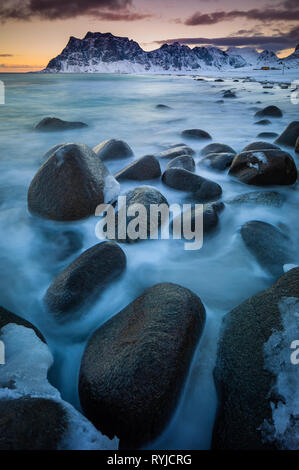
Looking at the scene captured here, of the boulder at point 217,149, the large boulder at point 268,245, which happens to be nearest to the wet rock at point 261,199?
the large boulder at point 268,245

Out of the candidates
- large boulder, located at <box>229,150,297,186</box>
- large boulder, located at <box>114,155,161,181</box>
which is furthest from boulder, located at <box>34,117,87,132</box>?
large boulder, located at <box>229,150,297,186</box>

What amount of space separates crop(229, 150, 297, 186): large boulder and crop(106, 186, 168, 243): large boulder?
1656 millimetres

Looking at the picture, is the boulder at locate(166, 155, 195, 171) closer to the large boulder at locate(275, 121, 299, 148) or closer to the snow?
the large boulder at locate(275, 121, 299, 148)

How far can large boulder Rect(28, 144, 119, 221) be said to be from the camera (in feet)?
9.61

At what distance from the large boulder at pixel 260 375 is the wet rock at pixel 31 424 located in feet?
2.39

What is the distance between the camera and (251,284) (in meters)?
2.20

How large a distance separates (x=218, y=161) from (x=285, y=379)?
12.6 ft

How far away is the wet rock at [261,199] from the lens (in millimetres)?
3406

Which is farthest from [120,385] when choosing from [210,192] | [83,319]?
[210,192]

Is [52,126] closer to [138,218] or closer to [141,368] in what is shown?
[138,218]

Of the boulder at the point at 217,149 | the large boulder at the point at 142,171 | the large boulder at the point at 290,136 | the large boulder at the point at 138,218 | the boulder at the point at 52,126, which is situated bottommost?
the large boulder at the point at 138,218

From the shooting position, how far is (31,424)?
3.44 ft

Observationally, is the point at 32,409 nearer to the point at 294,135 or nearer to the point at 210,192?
the point at 210,192

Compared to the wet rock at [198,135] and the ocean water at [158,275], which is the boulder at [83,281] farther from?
the wet rock at [198,135]
